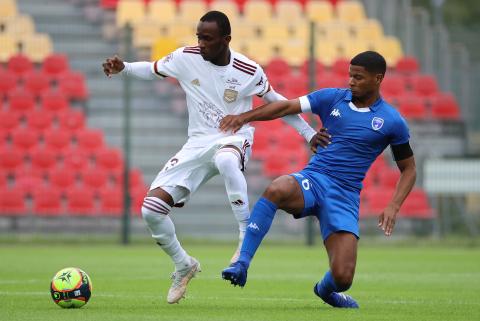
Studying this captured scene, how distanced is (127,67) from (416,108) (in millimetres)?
14741

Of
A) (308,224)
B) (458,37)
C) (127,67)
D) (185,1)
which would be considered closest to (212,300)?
(127,67)

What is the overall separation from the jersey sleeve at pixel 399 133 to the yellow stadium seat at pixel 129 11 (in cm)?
1724

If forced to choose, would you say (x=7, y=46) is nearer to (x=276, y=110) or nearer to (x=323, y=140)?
(x=276, y=110)

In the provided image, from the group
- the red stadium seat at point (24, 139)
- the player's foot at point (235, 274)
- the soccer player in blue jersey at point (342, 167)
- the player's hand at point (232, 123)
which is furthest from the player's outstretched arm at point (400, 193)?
the red stadium seat at point (24, 139)

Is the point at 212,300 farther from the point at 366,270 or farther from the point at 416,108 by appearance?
the point at 416,108

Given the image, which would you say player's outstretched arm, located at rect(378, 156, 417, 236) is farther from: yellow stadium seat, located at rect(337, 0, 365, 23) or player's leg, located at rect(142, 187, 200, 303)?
yellow stadium seat, located at rect(337, 0, 365, 23)

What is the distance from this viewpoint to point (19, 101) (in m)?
22.4

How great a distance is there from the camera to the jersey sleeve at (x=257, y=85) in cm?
977

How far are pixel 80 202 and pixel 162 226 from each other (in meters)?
11.7

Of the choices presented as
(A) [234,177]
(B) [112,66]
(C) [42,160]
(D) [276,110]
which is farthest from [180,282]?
(C) [42,160]

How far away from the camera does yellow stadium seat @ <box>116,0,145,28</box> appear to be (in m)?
26.0

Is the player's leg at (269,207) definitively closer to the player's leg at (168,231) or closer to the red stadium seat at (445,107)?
the player's leg at (168,231)

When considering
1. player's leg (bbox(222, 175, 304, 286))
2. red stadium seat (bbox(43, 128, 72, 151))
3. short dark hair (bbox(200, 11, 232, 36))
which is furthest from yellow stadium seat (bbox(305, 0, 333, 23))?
player's leg (bbox(222, 175, 304, 286))

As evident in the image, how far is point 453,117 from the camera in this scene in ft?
79.1
